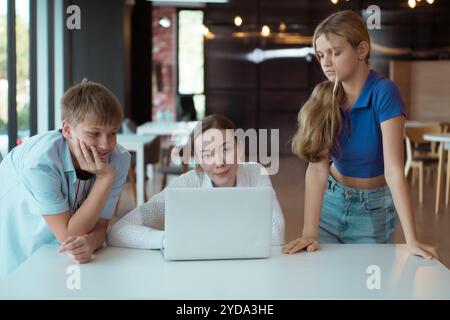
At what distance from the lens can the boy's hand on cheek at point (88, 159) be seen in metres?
1.94

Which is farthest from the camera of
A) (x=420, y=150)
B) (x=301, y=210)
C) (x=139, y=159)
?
(x=420, y=150)

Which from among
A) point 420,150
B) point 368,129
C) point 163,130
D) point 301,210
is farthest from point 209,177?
point 420,150

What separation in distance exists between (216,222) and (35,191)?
547mm

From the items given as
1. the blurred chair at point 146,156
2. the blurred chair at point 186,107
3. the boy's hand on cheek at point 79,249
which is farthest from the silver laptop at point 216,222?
the blurred chair at point 186,107

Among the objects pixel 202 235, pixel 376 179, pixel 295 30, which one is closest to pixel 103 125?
pixel 202 235

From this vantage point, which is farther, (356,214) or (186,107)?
(186,107)

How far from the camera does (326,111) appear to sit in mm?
2088

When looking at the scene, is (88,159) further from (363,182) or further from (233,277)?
(363,182)

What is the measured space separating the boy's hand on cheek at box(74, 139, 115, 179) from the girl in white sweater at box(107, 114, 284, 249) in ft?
0.61

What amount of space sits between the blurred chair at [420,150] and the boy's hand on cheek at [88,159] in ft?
16.9

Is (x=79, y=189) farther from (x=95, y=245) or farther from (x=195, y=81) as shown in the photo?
(x=195, y=81)

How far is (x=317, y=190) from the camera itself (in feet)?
6.97

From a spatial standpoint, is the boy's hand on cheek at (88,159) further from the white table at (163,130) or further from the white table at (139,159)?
the white table at (163,130)

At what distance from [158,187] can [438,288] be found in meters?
6.46
